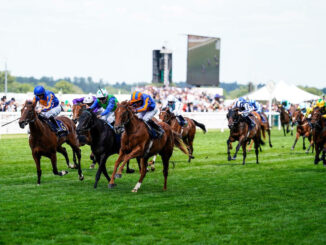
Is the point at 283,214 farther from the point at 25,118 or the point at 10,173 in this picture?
the point at 10,173

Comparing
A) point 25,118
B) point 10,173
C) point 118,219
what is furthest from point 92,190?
point 10,173

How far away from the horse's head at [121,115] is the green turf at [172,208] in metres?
1.25

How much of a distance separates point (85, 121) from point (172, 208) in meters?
3.04

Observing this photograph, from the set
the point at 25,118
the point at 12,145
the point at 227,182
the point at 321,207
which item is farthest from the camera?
the point at 12,145

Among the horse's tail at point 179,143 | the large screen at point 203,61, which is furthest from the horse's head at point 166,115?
the large screen at point 203,61

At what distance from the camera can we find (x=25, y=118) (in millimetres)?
10625

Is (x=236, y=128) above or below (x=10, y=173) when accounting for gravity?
above

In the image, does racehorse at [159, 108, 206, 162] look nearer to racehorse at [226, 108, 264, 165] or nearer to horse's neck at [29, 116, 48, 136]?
racehorse at [226, 108, 264, 165]

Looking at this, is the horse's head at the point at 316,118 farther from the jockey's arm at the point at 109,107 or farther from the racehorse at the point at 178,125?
the jockey's arm at the point at 109,107

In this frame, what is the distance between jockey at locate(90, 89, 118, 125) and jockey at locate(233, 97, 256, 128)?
540 cm

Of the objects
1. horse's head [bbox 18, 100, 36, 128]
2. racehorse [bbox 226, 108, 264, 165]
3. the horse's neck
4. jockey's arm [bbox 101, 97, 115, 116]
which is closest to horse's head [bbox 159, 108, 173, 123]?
racehorse [bbox 226, 108, 264, 165]

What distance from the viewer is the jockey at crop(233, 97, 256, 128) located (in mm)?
16969

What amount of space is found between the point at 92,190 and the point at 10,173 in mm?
3783

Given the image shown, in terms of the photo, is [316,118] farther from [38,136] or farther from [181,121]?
[38,136]
